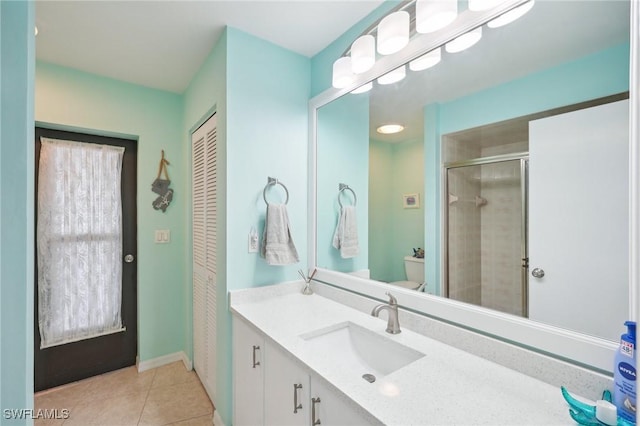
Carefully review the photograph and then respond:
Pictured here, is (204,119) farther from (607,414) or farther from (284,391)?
(607,414)

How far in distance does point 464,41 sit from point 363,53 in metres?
0.44

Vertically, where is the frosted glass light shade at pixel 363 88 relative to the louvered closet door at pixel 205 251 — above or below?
above

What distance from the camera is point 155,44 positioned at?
1742 millimetres

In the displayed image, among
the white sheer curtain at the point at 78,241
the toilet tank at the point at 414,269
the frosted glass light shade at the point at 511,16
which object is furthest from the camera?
the white sheer curtain at the point at 78,241

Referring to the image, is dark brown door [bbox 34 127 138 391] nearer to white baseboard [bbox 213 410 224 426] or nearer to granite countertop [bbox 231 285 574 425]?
white baseboard [bbox 213 410 224 426]

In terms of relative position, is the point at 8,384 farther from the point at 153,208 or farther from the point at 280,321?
the point at 153,208

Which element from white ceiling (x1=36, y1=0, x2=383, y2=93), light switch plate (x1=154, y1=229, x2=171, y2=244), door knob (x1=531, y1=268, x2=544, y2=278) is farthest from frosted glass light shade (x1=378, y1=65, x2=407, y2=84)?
light switch plate (x1=154, y1=229, x2=171, y2=244)

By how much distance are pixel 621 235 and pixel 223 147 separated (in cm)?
170

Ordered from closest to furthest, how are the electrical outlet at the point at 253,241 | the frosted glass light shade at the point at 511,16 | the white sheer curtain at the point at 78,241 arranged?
the frosted glass light shade at the point at 511,16 < the electrical outlet at the point at 253,241 < the white sheer curtain at the point at 78,241

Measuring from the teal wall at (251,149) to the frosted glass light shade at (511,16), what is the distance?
1152 mm

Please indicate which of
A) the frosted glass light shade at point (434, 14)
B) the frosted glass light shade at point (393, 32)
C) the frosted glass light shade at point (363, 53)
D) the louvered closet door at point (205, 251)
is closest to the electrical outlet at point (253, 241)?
the louvered closet door at point (205, 251)

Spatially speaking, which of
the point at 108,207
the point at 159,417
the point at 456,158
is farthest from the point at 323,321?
the point at 108,207

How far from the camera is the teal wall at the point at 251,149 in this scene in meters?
1.59

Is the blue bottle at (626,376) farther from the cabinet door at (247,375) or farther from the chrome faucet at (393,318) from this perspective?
the cabinet door at (247,375)
